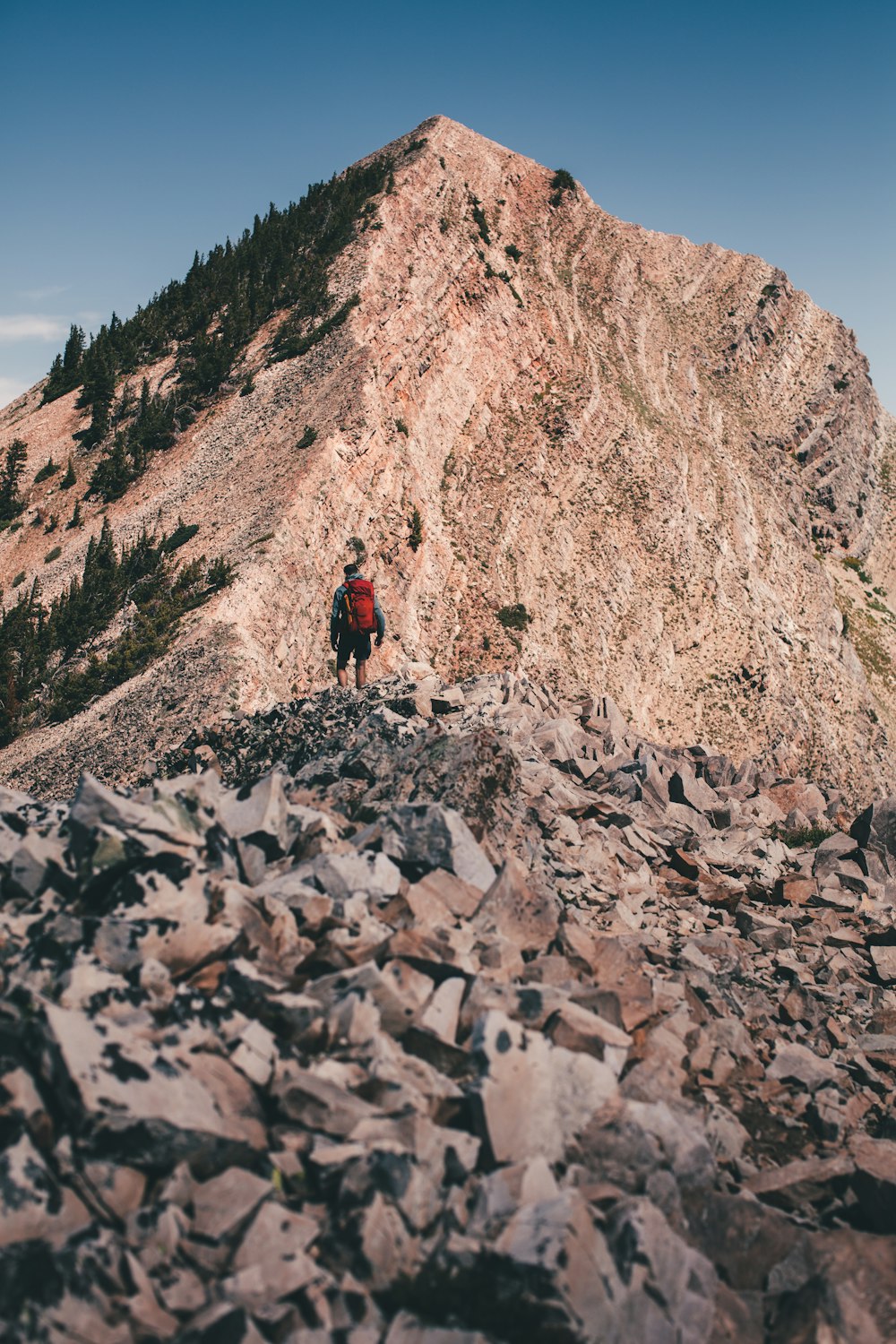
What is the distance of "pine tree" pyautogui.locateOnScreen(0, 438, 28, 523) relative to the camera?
Result: 34.1 m

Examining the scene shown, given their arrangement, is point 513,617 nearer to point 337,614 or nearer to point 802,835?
point 802,835

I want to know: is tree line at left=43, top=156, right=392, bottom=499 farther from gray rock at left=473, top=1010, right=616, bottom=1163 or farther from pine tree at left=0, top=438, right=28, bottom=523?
gray rock at left=473, top=1010, right=616, bottom=1163

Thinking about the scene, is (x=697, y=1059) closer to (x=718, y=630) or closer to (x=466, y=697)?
(x=466, y=697)

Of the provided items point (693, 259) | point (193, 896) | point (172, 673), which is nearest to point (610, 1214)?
point (193, 896)

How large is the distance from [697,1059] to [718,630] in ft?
121

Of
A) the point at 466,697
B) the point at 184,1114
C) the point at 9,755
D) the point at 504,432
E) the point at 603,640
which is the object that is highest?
the point at 504,432

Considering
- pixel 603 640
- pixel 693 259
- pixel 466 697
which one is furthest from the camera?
pixel 693 259

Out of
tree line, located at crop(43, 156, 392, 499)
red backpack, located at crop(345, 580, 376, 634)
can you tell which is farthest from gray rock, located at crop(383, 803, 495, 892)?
tree line, located at crop(43, 156, 392, 499)

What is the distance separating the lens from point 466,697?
16.0m

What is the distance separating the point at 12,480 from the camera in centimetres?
3481

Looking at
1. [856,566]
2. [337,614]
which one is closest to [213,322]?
[337,614]

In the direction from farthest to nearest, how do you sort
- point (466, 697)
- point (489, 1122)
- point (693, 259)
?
point (693, 259) → point (466, 697) → point (489, 1122)

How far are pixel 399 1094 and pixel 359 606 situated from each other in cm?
1122

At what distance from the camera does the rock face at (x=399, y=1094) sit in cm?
436
